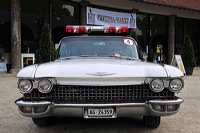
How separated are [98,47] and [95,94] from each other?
57.9 inches

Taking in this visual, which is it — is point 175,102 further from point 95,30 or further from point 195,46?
point 195,46

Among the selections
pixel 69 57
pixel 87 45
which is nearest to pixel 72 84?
A: pixel 69 57

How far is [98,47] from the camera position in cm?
413

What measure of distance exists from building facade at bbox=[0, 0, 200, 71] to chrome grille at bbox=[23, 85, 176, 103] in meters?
9.00

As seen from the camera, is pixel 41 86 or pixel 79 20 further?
pixel 79 20

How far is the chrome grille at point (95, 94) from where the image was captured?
284 cm

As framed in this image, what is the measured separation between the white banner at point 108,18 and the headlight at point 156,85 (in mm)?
10590

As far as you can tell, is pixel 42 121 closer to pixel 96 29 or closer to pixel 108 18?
pixel 96 29

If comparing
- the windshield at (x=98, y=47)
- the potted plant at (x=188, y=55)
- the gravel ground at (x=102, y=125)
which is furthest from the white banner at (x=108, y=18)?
the gravel ground at (x=102, y=125)

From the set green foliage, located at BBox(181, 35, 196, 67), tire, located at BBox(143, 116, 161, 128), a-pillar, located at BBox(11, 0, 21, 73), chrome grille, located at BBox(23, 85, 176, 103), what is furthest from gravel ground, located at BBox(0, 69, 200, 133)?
green foliage, located at BBox(181, 35, 196, 67)

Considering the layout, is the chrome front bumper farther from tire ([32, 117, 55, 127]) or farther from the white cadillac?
tire ([32, 117, 55, 127])

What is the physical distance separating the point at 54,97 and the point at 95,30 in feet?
7.41

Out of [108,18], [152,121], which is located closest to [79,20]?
[108,18]

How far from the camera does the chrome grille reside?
2836mm
